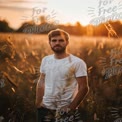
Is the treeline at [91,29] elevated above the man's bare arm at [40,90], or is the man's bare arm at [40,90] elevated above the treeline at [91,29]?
the treeline at [91,29]

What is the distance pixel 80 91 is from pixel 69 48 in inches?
14.3

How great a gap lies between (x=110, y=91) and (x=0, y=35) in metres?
1.03

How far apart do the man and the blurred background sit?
0.05 meters

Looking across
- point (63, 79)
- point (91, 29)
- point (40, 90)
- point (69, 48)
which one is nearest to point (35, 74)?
point (40, 90)

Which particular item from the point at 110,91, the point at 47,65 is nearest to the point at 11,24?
the point at 47,65

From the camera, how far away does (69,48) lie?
283 cm

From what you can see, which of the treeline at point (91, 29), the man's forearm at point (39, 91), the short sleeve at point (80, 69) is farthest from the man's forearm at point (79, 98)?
the treeline at point (91, 29)

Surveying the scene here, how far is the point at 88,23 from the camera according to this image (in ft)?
9.33

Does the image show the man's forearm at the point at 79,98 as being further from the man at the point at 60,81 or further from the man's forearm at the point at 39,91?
the man's forearm at the point at 39,91

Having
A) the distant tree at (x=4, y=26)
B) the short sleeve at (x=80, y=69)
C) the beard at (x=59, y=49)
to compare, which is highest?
the distant tree at (x=4, y=26)

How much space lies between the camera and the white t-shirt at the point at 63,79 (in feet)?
9.12

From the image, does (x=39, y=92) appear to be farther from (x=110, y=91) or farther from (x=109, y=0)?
(x=109, y=0)

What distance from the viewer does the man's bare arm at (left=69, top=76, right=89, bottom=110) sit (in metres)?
2.79

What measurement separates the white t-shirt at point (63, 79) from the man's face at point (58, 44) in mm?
76
